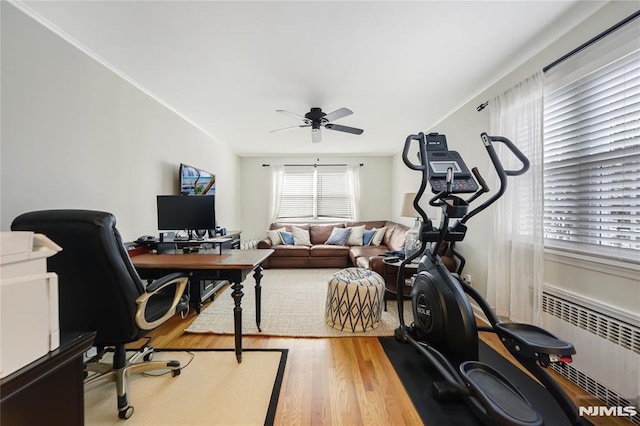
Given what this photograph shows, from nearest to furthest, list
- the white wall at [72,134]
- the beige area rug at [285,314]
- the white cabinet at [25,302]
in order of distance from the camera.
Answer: the white cabinet at [25,302] < the white wall at [72,134] < the beige area rug at [285,314]

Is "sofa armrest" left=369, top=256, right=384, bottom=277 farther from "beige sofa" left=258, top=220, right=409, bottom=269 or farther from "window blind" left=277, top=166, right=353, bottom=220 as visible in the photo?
"window blind" left=277, top=166, right=353, bottom=220

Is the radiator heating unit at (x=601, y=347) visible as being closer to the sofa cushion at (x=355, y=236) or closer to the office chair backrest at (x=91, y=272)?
the office chair backrest at (x=91, y=272)

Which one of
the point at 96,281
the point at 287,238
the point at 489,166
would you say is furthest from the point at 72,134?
the point at 287,238

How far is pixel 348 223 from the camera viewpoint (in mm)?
5879

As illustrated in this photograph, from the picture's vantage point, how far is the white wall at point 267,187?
6074 mm

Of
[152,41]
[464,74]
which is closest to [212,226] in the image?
[152,41]

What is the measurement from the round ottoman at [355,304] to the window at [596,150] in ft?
4.85

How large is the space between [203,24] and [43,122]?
1.27 m

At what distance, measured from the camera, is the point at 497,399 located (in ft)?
4.28

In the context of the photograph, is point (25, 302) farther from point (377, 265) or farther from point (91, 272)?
point (377, 265)

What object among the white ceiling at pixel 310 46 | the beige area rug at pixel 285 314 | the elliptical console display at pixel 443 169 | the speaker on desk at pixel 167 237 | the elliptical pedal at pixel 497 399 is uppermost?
the white ceiling at pixel 310 46

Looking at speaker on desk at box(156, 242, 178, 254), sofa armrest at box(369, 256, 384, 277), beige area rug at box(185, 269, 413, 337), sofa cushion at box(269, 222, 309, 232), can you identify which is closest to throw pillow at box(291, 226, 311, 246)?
sofa cushion at box(269, 222, 309, 232)

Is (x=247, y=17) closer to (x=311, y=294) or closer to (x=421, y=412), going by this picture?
(x=421, y=412)

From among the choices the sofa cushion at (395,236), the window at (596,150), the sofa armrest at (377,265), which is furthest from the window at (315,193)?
the window at (596,150)
